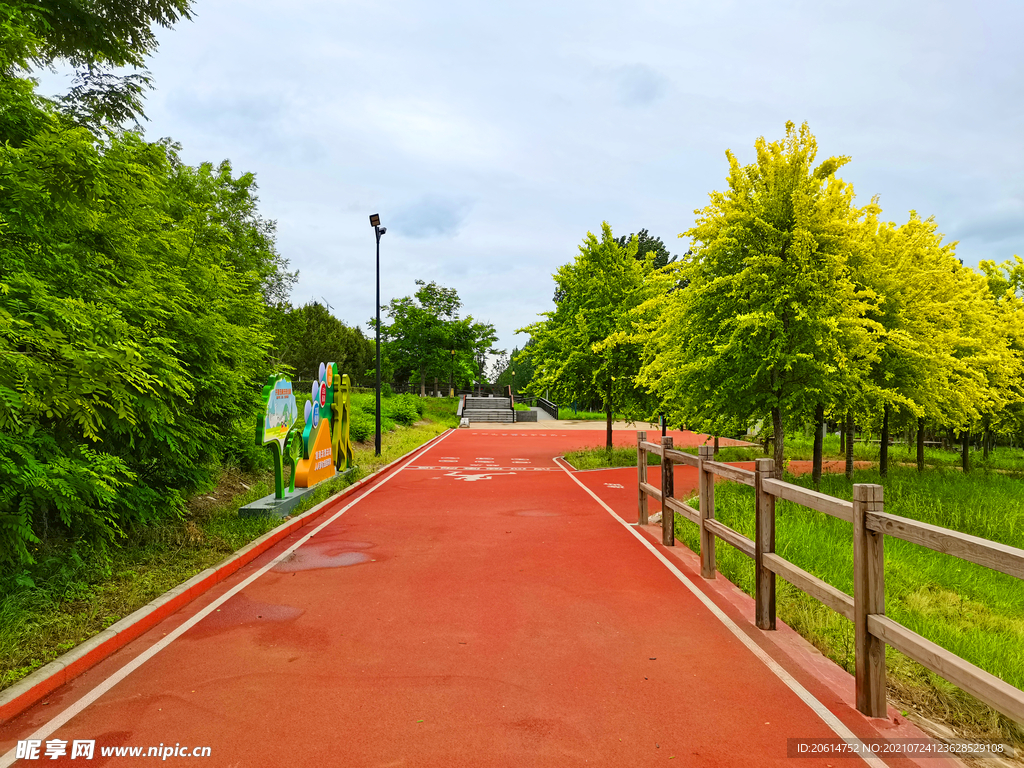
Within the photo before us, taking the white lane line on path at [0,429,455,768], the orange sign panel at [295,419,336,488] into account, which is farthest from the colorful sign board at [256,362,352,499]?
the white lane line on path at [0,429,455,768]

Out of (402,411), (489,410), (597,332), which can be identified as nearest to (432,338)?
(489,410)

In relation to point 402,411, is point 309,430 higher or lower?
higher

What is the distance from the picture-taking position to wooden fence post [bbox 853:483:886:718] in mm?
3578

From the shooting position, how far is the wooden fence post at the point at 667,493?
311 inches

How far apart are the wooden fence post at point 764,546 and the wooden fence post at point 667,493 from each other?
2.71 m

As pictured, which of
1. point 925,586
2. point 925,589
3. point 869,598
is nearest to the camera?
point 869,598

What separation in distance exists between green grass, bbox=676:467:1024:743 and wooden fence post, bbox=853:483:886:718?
579 millimetres

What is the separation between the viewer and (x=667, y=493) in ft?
26.5

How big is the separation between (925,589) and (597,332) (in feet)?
46.2

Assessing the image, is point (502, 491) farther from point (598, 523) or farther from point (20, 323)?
point (20, 323)

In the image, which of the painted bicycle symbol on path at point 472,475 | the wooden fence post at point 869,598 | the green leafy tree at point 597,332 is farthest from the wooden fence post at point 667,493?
the green leafy tree at point 597,332

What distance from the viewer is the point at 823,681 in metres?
4.13

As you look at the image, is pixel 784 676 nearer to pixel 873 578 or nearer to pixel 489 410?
pixel 873 578

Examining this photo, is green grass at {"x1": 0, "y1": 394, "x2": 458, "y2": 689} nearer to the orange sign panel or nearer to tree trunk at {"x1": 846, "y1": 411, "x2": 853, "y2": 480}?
the orange sign panel
